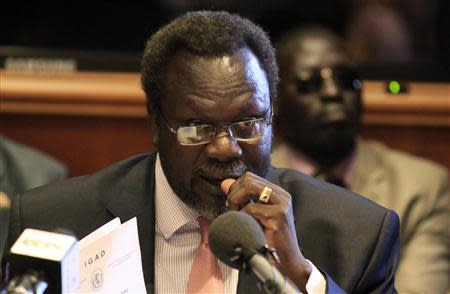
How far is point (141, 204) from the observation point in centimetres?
266

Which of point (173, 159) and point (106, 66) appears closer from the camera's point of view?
point (173, 159)

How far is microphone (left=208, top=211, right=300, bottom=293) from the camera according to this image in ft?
5.77

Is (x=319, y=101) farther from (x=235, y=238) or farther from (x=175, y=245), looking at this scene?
(x=235, y=238)

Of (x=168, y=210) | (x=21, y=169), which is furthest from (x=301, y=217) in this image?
(x=21, y=169)

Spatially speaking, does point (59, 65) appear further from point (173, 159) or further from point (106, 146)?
point (173, 159)

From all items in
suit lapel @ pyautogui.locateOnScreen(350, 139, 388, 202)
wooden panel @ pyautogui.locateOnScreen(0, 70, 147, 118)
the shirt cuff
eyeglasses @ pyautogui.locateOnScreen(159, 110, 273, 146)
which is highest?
eyeglasses @ pyautogui.locateOnScreen(159, 110, 273, 146)

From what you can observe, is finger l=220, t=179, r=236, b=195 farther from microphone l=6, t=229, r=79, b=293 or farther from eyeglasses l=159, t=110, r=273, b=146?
microphone l=6, t=229, r=79, b=293

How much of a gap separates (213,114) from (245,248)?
0.67 m

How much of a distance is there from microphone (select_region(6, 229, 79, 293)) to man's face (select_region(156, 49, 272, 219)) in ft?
1.94

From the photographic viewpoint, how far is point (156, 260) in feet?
8.50

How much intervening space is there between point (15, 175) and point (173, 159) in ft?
4.69

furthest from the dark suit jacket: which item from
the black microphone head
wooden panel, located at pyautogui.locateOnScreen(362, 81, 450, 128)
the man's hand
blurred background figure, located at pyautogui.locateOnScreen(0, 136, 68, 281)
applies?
wooden panel, located at pyautogui.locateOnScreen(362, 81, 450, 128)

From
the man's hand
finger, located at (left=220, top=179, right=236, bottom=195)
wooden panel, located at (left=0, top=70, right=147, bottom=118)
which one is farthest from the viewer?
wooden panel, located at (left=0, top=70, right=147, bottom=118)

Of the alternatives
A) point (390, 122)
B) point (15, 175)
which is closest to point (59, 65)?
point (15, 175)
